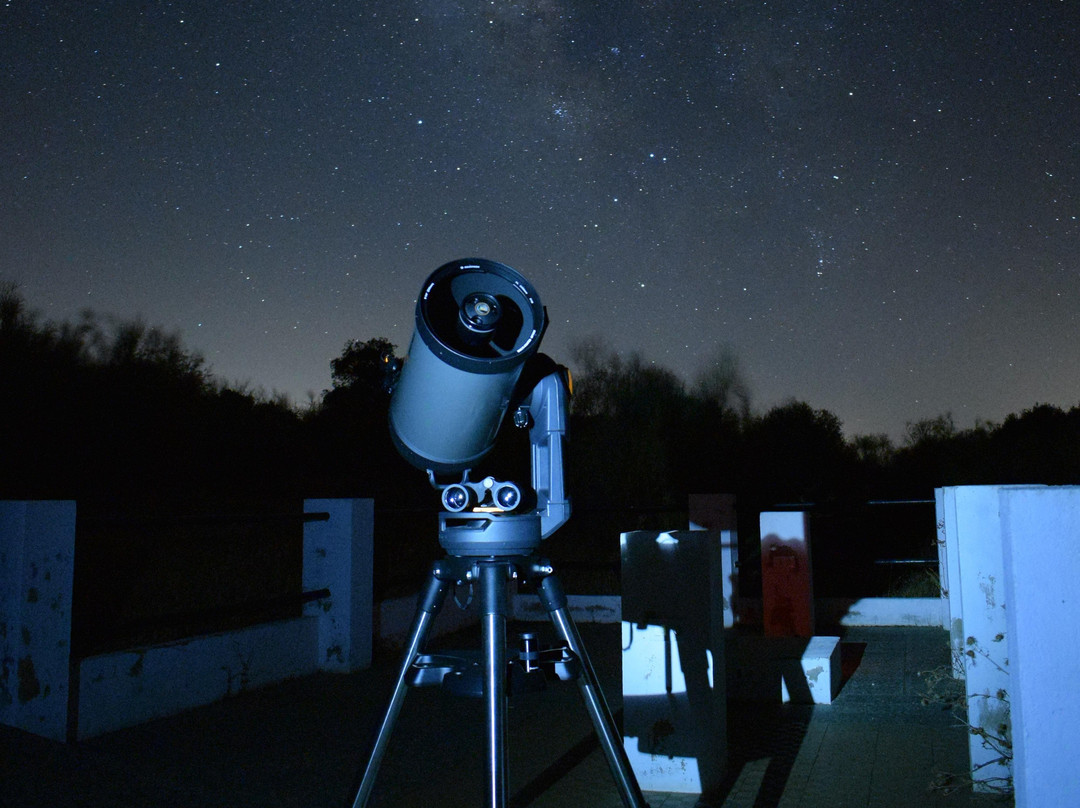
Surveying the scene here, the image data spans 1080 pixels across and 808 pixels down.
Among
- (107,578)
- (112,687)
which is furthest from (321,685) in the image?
(107,578)

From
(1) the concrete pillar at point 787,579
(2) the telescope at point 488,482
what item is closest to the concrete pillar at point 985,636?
(2) the telescope at point 488,482

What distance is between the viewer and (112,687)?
4.25 meters

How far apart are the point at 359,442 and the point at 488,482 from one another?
20539mm

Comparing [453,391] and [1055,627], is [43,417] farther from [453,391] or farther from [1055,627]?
[1055,627]

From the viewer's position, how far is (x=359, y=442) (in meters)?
22.3

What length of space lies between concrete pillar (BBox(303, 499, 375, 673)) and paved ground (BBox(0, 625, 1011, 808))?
0.48 metres

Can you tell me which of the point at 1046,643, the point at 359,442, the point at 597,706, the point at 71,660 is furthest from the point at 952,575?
the point at 359,442

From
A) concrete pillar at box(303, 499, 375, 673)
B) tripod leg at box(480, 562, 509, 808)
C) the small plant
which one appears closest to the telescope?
tripod leg at box(480, 562, 509, 808)

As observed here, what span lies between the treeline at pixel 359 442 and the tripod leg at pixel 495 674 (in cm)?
533

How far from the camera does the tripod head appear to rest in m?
2.25

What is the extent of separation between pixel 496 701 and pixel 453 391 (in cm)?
78

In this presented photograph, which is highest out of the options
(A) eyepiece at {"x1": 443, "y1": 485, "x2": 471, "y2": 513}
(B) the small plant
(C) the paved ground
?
(A) eyepiece at {"x1": 443, "y1": 485, "x2": 471, "y2": 513}

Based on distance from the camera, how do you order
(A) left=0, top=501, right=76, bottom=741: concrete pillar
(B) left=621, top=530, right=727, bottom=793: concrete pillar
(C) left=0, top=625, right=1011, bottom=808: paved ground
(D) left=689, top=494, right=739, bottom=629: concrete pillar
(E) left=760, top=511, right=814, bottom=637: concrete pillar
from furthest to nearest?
(D) left=689, top=494, right=739, bottom=629: concrete pillar, (E) left=760, top=511, right=814, bottom=637: concrete pillar, (A) left=0, top=501, right=76, bottom=741: concrete pillar, (B) left=621, top=530, right=727, bottom=793: concrete pillar, (C) left=0, top=625, right=1011, bottom=808: paved ground

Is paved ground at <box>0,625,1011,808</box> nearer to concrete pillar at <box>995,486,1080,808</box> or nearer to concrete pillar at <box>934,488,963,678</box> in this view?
concrete pillar at <box>934,488,963,678</box>
